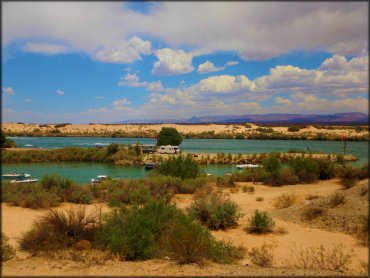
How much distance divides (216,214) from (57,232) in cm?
632

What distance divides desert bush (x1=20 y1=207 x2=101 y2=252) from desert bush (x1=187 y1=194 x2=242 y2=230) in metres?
4.52

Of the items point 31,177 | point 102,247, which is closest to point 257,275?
point 102,247

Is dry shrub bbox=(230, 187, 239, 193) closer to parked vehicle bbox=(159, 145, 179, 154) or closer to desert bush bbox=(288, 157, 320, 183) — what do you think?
desert bush bbox=(288, 157, 320, 183)

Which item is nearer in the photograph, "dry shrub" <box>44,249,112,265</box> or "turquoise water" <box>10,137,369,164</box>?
"dry shrub" <box>44,249,112,265</box>

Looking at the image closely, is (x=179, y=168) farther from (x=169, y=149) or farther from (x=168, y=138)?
(x=168, y=138)

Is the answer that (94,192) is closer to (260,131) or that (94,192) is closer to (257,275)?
(257,275)

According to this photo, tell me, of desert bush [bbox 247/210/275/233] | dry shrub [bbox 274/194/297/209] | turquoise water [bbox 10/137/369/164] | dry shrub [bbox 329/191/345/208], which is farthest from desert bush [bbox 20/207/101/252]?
turquoise water [bbox 10/137/369/164]

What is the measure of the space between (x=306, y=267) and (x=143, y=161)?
22311mm

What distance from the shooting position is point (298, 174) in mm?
22906

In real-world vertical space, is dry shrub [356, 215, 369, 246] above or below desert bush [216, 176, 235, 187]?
above

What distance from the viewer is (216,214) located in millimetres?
11023

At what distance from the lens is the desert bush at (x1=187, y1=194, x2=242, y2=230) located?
1103cm

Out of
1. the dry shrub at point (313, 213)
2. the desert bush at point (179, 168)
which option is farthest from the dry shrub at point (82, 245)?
the desert bush at point (179, 168)

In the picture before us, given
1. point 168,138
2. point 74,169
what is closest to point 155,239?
point 74,169
